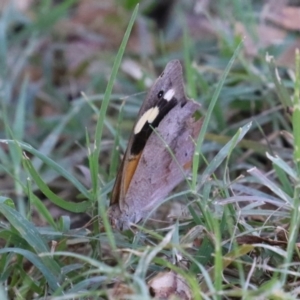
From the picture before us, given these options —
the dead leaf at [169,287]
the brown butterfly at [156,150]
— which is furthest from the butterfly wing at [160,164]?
the dead leaf at [169,287]

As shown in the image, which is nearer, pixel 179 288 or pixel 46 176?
pixel 179 288

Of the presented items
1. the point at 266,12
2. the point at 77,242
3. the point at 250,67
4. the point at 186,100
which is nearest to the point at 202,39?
the point at 266,12

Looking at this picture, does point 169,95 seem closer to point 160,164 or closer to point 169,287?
point 160,164

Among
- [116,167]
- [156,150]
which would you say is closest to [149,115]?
[156,150]

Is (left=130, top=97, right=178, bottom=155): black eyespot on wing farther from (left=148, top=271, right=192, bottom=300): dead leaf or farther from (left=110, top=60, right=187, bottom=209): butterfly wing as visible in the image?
(left=148, top=271, right=192, bottom=300): dead leaf

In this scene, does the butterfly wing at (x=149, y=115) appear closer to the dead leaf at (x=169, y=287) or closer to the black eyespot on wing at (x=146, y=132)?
the black eyespot on wing at (x=146, y=132)

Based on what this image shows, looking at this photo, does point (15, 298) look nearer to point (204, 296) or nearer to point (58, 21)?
point (204, 296)
